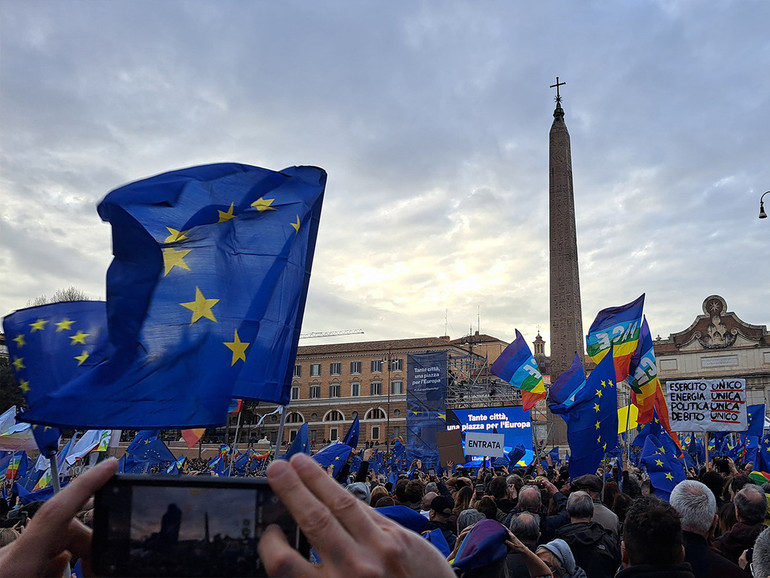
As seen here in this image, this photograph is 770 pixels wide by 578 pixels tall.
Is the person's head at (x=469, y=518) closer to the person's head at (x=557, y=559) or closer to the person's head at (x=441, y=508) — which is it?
the person's head at (x=557, y=559)

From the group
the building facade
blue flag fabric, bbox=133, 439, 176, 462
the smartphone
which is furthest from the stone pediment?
the smartphone

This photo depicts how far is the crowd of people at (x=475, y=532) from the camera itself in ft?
3.29

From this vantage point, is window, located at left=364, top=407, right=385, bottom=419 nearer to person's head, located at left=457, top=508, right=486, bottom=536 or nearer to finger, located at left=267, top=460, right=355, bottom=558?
person's head, located at left=457, top=508, right=486, bottom=536

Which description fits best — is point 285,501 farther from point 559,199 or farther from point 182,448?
point 182,448

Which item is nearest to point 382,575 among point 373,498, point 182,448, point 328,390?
point 373,498

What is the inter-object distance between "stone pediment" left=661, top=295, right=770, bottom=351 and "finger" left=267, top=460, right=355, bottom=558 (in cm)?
6580

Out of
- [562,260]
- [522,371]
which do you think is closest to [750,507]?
[522,371]

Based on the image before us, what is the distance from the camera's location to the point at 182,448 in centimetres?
6078

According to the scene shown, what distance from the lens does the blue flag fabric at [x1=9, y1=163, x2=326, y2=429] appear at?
4012 mm

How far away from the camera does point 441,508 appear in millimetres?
5895

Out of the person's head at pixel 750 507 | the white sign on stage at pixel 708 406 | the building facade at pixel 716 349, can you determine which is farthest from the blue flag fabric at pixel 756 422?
the building facade at pixel 716 349

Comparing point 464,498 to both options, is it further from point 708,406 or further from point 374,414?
point 374,414

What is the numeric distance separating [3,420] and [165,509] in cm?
1356

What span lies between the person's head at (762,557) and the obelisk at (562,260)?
26.4 metres
